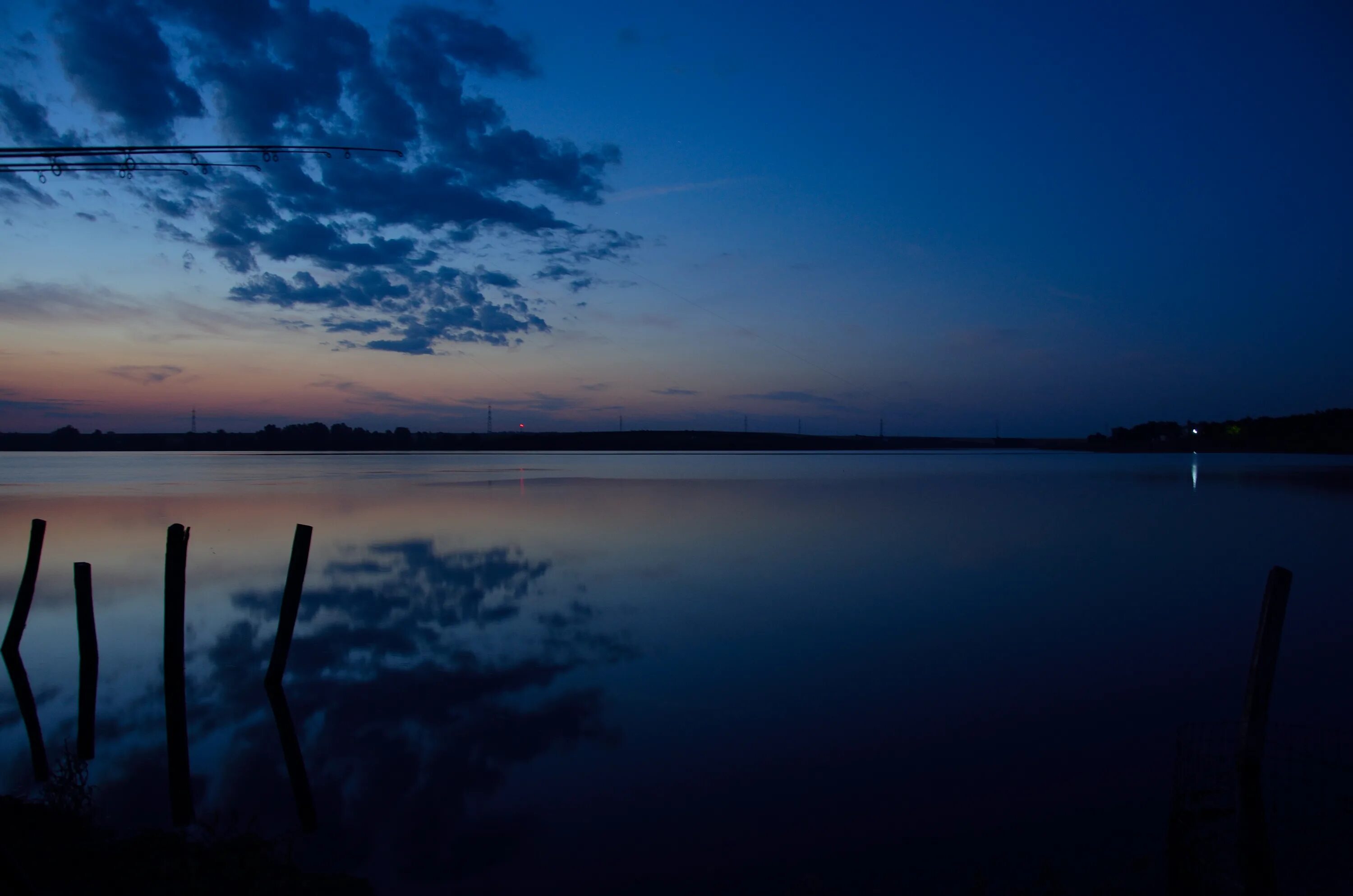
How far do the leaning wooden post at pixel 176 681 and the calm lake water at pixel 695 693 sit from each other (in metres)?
0.12

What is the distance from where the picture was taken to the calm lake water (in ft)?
16.9

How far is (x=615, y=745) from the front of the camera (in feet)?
22.3

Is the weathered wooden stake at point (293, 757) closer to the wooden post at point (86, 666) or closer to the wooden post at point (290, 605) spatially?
the wooden post at point (290, 605)

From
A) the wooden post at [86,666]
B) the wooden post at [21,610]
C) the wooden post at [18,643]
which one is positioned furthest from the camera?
the wooden post at [21,610]

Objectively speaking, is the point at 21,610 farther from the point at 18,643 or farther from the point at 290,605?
the point at 290,605

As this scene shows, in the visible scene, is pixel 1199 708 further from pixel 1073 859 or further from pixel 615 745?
pixel 615 745

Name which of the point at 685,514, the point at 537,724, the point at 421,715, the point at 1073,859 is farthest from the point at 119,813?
the point at 685,514

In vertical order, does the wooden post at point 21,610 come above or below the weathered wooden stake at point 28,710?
above

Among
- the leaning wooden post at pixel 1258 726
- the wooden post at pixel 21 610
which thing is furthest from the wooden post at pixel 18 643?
the leaning wooden post at pixel 1258 726

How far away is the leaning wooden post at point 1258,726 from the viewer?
4684 millimetres

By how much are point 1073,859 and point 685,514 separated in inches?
888

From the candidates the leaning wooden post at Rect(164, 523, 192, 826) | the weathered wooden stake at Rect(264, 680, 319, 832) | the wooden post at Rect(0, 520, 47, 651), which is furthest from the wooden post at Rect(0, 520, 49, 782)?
the weathered wooden stake at Rect(264, 680, 319, 832)

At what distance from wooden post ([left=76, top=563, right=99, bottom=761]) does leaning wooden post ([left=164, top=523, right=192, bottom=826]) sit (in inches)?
23.1

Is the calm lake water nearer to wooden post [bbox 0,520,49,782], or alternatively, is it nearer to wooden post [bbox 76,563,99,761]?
wooden post [bbox 0,520,49,782]
